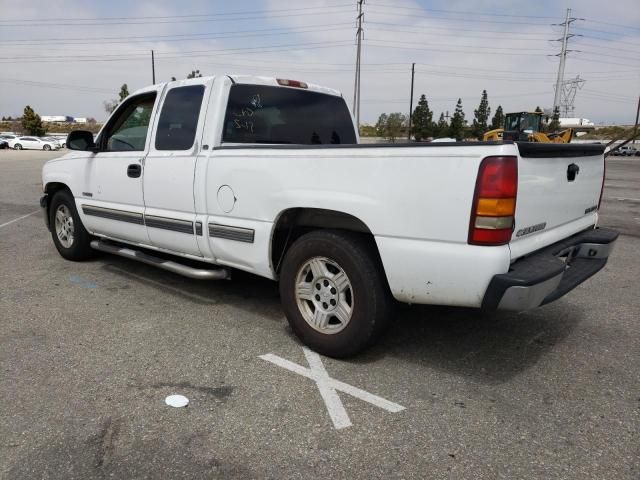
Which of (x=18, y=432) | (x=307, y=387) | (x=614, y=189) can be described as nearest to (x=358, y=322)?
(x=307, y=387)

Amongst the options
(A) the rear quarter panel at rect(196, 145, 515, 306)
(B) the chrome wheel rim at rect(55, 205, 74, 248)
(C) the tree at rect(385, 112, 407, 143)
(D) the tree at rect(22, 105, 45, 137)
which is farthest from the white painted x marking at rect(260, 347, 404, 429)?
(D) the tree at rect(22, 105, 45, 137)

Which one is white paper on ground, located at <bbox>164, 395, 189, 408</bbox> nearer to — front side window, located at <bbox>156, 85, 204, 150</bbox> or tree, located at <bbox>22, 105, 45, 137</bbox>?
front side window, located at <bbox>156, 85, 204, 150</bbox>

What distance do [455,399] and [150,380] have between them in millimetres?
1839

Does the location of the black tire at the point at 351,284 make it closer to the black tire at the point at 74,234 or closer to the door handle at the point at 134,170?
the door handle at the point at 134,170

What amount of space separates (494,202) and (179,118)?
2.81m

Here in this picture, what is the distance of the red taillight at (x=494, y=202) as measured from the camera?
103 inches

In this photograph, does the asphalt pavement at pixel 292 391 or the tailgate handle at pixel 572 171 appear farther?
the tailgate handle at pixel 572 171

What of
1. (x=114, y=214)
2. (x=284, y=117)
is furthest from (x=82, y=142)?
(x=284, y=117)

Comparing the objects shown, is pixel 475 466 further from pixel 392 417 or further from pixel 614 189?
pixel 614 189

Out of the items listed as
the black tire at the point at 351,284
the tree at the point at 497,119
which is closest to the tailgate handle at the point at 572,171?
the black tire at the point at 351,284

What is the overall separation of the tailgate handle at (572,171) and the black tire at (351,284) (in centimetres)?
136

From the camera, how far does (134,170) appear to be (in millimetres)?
4594

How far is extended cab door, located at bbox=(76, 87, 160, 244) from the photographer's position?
464 centimetres

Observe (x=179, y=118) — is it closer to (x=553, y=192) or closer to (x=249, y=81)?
(x=249, y=81)
